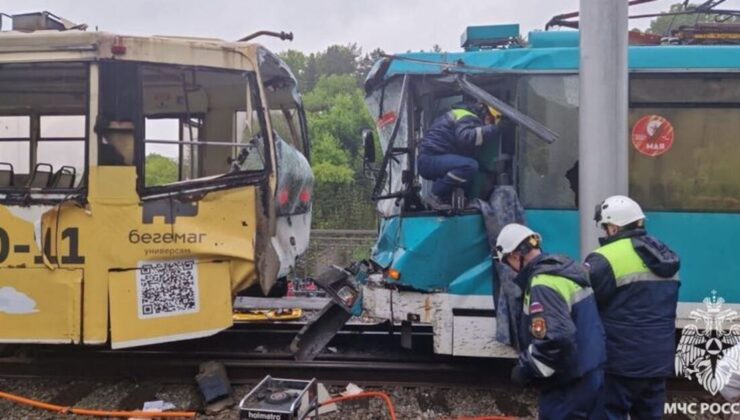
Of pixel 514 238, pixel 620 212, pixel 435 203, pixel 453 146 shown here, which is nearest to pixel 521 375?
pixel 514 238

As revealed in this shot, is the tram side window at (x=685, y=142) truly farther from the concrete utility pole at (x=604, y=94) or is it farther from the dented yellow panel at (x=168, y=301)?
the dented yellow panel at (x=168, y=301)

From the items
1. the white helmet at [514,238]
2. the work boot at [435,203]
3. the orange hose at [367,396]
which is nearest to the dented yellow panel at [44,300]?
the orange hose at [367,396]

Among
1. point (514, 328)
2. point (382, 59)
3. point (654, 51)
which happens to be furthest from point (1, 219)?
point (654, 51)

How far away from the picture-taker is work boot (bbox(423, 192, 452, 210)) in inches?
177

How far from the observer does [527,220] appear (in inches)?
175

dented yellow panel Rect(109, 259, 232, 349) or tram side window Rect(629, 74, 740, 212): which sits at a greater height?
tram side window Rect(629, 74, 740, 212)

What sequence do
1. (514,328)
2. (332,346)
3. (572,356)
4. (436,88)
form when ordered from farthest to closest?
1. (332,346)
2. (436,88)
3. (514,328)
4. (572,356)

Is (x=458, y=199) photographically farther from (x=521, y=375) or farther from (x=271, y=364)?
(x=271, y=364)

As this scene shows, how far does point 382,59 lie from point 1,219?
3440mm

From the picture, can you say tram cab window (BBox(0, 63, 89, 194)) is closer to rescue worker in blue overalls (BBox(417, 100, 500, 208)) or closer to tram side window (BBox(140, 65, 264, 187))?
tram side window (BBox(140, 65, 264, 187))

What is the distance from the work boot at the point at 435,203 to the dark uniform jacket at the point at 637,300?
1509mm

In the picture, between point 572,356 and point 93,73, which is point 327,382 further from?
point 93,73

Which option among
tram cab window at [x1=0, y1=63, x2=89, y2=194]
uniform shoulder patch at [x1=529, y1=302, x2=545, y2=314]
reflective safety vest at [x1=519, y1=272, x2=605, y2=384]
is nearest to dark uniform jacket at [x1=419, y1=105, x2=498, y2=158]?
reflective safety vest at [x1=519, y1=272, x2=605, y2=384]

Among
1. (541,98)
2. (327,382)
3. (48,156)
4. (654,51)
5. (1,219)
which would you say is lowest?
(327,382)
